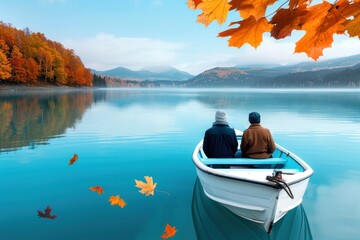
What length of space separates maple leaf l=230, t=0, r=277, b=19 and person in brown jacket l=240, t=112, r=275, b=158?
5.97 m

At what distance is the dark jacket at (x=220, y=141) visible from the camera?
7477 millimetres

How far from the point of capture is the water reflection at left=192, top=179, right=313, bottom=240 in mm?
6602

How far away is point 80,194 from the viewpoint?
9.00 meters

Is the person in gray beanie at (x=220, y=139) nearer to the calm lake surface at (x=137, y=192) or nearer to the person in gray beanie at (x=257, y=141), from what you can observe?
the person in gray beanie at (x=257, y=141)

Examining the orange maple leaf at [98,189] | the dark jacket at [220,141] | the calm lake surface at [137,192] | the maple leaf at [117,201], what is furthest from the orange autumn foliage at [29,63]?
the dark jacket at [220,141]

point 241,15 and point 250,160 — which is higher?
point 241,15

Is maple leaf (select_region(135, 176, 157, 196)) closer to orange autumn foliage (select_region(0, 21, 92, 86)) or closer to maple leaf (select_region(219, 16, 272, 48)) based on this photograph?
maple leaf (select_region(219, 16, 272, 48))

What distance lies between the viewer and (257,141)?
24.6 ft

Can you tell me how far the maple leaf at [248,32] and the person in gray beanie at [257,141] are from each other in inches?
231

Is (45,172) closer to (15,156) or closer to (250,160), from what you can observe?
(15,156)

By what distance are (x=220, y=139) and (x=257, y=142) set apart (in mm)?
1033

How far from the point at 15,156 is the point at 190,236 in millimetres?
11159

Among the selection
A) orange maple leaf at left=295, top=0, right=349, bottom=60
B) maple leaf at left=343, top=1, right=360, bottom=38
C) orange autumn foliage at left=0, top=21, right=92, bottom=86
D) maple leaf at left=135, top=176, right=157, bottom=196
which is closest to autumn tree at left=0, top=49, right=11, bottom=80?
orange autumn foliage at left=0, top=21, right=92, bottom=86

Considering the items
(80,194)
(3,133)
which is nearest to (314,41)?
(80,194)
